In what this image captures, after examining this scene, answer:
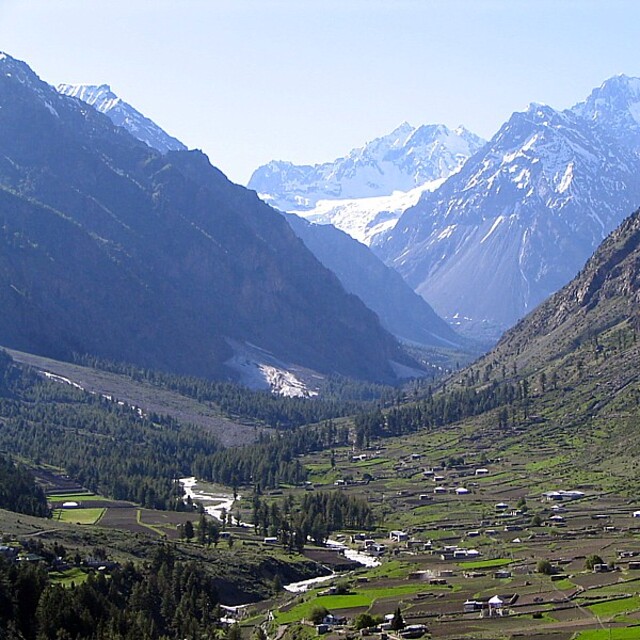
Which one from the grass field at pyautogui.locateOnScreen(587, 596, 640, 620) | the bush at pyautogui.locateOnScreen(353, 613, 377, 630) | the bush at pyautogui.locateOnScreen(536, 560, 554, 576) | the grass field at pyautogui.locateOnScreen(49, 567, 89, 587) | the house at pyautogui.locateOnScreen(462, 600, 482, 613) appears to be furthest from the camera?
the bush at pyautogui.locateOnScreen(536, 560, 554, 576)

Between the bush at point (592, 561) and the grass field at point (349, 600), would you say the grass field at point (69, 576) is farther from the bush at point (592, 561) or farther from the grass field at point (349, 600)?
the bush at point (592, 561)

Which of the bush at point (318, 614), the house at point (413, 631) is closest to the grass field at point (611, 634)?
the house at point (413, 631)

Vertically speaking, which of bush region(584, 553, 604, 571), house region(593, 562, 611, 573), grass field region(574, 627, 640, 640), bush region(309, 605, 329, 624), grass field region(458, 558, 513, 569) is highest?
grass field region(458, 558, 513, 569)

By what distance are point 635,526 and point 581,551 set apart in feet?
71.8

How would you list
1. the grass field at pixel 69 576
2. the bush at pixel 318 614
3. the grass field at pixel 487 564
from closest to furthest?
the bush at pixel 318 614 → the grass field at pixel 69 576 → the grass field at pixel 487 564

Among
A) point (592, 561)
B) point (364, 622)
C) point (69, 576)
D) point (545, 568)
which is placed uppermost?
point (592, 561)

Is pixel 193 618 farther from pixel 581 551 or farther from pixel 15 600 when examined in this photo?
pixel 581 551

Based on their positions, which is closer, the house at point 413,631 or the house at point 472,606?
the house at point 413,631

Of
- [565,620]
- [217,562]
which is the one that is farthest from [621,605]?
[217,562]

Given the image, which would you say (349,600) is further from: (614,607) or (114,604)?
(614,607)

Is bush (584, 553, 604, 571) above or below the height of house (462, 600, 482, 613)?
above

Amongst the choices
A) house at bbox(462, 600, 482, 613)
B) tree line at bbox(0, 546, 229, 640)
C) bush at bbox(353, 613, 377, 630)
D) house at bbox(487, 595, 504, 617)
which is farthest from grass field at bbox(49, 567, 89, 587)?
house at bbox(487, 595, 504, 617)

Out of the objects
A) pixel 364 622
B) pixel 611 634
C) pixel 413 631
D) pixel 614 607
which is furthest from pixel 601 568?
pixel 611 634

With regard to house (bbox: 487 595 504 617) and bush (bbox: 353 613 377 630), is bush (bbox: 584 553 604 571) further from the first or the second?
bush (bbox: 353 613 377 630)
